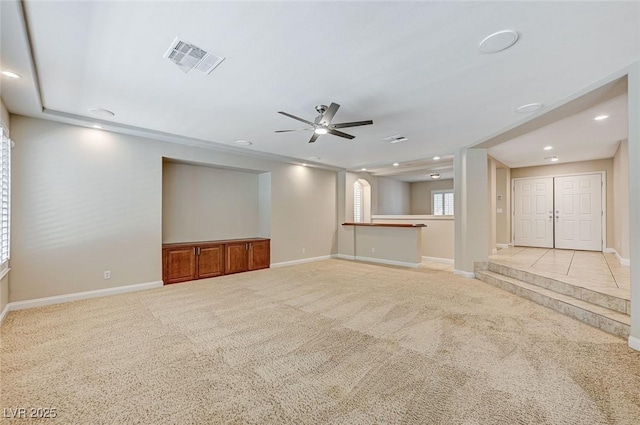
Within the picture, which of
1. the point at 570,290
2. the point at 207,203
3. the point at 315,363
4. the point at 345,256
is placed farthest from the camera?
the point at 345,256

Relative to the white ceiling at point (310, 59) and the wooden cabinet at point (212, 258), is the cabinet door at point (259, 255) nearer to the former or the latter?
the wooden cabinet at point (212, 258)

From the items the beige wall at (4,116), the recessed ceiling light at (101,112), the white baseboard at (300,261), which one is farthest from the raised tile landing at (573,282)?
the beige wall at (4,116)

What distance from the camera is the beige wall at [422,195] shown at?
37.5 ft

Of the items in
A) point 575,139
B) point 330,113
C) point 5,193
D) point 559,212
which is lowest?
point 559,212

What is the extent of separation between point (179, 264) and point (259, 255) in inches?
69.7

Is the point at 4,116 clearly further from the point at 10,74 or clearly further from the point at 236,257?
the point at 236,257

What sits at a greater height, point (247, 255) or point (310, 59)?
point (310, 59)

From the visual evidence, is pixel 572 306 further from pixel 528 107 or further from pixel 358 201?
pixel 358 201

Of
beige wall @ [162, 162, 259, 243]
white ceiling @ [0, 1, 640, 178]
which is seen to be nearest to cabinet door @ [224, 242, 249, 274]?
beige wall @ [162, 162, 259, 243]

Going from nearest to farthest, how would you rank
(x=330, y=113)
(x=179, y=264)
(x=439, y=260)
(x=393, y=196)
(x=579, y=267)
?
(x=330, y=113) → (x=579, y=267) → (x=179, y=264) → (x=439, y=260) → (x=393, y=196)

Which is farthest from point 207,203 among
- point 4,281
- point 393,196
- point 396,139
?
point 393,196

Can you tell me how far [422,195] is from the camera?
11.8m

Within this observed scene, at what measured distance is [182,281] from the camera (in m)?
5.28

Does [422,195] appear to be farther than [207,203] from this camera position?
Yes
